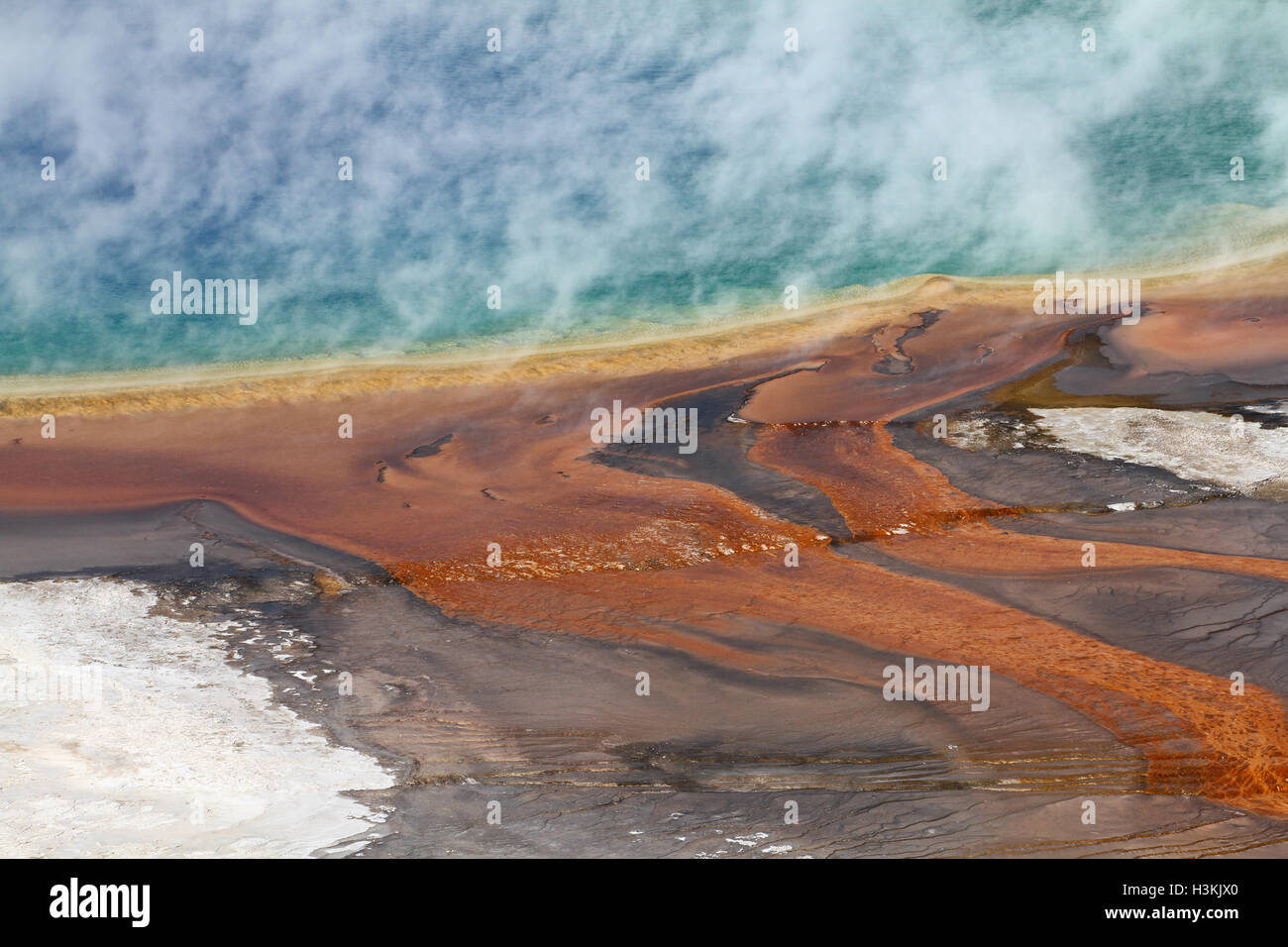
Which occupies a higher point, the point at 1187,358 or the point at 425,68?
Result: the point at 425,68

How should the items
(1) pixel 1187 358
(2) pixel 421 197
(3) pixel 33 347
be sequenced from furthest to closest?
1. (2) pixel 421 197
2. (3) pixel 33 347
3. (1) pixel 1187 358

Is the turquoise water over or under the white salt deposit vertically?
over

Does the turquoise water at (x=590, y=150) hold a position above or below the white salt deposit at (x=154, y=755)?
above

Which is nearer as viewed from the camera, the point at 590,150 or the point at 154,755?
the point at 154,755

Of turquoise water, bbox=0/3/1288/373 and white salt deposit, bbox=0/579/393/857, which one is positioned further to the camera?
turquoise water, bbox=0/3/1288/373

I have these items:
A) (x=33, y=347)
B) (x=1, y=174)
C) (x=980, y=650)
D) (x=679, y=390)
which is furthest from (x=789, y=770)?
(x=1, y=174)

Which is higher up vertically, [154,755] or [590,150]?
[590,150]

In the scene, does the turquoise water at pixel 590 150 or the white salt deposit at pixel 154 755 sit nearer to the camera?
the white salt deposit at pixel 154 755

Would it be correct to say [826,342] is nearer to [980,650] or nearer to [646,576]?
[646,576]
